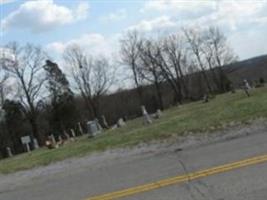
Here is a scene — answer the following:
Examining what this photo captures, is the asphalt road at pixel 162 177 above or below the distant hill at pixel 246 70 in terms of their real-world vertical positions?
below

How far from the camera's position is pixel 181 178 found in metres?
9.31

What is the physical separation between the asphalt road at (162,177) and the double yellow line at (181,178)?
180 millimetres

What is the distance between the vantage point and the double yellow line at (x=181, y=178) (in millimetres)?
8969

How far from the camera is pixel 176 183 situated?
8969 mm

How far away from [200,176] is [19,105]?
6792cm

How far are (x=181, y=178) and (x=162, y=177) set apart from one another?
49 centimetres

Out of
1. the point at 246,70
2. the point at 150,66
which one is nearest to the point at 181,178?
the point at 150,66

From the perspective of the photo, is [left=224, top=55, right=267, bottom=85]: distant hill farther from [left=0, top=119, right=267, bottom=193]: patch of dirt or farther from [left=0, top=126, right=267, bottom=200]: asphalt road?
[left=0, top=126, right=267, bottom=200]: asphalt road

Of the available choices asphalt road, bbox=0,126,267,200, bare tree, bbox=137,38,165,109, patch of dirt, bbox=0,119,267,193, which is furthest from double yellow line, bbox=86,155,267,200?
bare tree, bbox=137,38,165,109

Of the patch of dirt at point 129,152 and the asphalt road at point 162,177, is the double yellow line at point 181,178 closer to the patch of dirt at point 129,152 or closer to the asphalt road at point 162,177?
the asphalt road at point 162,177

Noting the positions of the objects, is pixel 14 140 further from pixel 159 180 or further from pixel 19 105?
pixel 159 180

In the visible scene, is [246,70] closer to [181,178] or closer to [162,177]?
[162,177]

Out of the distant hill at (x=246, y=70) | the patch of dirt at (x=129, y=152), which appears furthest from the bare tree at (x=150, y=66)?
the patch of dirt at (x=129, y=152)

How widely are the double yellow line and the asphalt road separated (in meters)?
0.18
